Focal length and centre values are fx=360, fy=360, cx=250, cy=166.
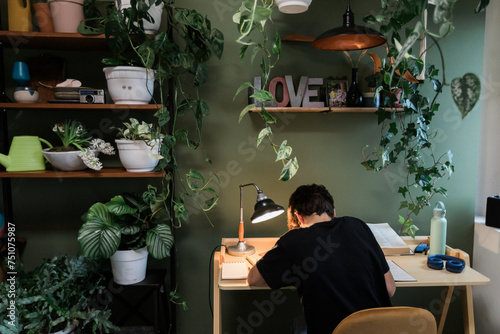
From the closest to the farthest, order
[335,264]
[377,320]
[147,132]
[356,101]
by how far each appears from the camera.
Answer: [377,320] → [335,264] → [147,132] → [356,101]

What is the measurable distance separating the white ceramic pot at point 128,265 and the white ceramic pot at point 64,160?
1.80 ft

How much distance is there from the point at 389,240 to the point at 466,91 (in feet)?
6.32

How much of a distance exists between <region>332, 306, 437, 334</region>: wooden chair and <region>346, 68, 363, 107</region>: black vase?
1402mm

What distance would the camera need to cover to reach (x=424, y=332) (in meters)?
1.31

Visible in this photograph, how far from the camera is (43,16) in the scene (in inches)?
79.7

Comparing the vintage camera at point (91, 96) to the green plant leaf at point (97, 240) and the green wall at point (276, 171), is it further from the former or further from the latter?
the green plant leaf at point (97, 240)

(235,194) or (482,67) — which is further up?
(482,67)

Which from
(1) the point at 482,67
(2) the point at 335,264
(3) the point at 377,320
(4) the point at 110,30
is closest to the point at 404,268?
(2) the point at 335,264

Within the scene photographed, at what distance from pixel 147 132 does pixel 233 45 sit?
0.85 m

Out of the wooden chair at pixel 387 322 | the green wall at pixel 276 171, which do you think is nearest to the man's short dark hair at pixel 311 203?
the green wall at pixel 276 171

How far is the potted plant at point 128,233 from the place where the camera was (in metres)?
1.80

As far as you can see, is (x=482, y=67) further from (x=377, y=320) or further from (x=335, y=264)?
(x=377, y=320)

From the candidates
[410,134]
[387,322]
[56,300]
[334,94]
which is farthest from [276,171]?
[56,300]

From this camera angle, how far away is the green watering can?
2004 millimetres
